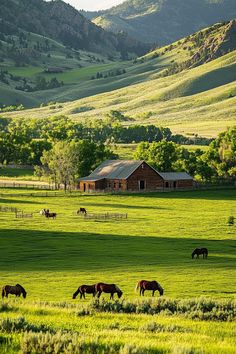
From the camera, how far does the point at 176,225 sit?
77062mm

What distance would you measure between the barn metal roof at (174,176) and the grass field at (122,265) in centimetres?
2652

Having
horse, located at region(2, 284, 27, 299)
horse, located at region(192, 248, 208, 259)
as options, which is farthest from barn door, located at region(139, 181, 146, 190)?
horse, located at region(2, 284, 27, 299)

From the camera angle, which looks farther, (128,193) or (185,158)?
(185,158)

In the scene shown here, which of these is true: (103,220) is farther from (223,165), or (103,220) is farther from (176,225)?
(223,165)

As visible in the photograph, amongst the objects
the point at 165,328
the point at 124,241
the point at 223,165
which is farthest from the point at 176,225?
the point at 223,165

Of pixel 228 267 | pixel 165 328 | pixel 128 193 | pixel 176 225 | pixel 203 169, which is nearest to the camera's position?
pixel 165 328

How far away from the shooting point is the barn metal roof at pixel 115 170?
12788cm

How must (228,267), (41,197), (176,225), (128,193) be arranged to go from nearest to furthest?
(228,267) < (176,225) < (41,197) < (128,193)

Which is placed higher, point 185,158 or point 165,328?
point 185,158

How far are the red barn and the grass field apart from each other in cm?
2233

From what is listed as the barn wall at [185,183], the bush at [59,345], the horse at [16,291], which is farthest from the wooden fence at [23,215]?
the bush at [59,345]

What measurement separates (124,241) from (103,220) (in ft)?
56.4

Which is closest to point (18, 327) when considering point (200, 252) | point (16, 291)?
point (16, 291)

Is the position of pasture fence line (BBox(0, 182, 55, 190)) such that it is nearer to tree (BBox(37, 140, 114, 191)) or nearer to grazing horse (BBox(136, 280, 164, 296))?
tree (BBox(37, 140, 114, 191))
